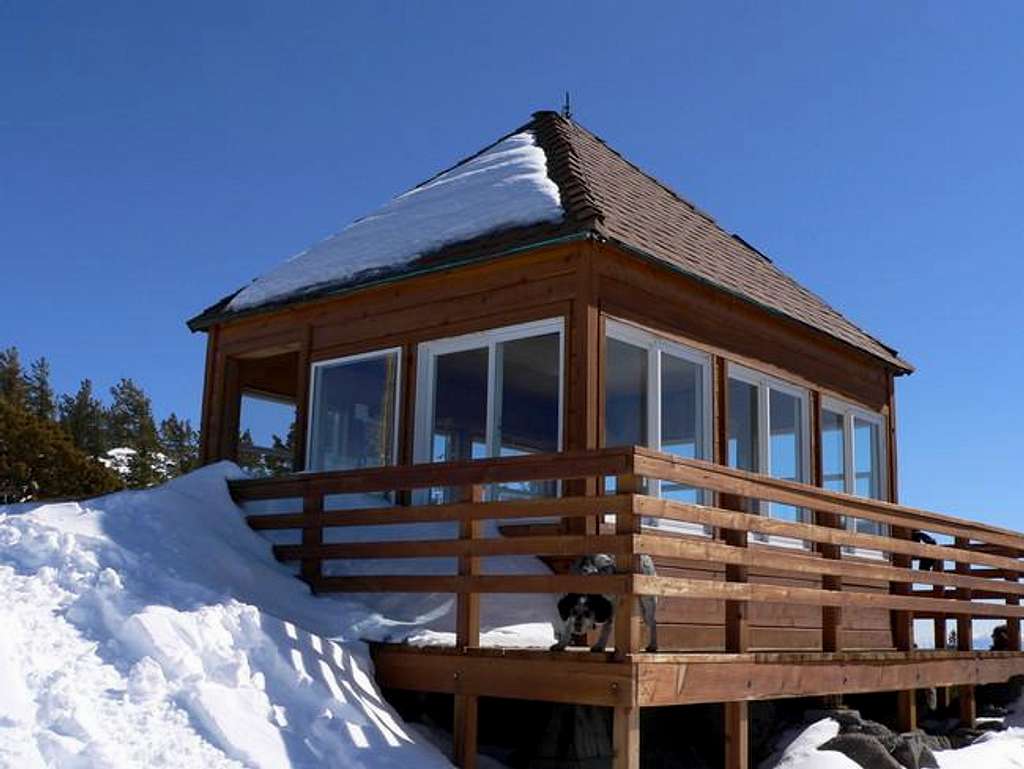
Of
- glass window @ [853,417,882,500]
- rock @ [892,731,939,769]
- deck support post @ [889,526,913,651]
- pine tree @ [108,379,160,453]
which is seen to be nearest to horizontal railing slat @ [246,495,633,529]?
rock @ [892,731,939,769]

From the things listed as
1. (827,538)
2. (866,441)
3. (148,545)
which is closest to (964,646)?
(866,441)

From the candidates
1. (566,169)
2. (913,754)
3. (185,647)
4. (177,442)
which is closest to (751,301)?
(566,169)

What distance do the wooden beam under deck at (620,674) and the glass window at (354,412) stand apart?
3286 millimetres

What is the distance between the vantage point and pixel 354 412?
11.5m

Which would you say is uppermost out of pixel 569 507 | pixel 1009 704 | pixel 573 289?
pixel 573 289

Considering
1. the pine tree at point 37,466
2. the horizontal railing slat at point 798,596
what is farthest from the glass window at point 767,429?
the pine tree at point 37,466

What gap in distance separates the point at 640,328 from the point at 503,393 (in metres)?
1.32

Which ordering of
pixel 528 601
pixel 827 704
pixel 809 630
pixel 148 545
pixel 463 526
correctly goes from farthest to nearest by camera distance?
pixel 809 630
pixel 827 704
pixel 528 601
pixel 148 545
pixel 463 526

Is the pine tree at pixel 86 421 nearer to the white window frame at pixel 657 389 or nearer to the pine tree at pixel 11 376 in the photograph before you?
the pine tree at pixel 11 376

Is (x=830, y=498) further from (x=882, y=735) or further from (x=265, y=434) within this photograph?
(x=265, y=434)

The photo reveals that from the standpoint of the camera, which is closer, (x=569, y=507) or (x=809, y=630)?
(x=569, y=507)

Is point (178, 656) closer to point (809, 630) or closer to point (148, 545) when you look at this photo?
point (148, 545)

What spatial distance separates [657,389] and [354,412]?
304 cm

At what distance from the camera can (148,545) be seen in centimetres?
887
